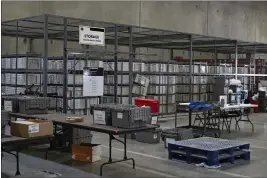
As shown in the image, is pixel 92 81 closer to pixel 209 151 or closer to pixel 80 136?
pixel 80 136

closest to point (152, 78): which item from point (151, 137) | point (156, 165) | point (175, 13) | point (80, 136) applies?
point (175, 13)

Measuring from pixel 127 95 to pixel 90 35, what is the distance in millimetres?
4158

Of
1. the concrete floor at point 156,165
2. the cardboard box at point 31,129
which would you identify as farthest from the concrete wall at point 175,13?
the cardboard box at point 31,129

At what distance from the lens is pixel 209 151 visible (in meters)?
5.96

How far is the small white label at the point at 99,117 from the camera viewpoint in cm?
544

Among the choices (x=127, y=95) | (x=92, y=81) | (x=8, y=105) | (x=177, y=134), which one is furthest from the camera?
(x=127, y=95)

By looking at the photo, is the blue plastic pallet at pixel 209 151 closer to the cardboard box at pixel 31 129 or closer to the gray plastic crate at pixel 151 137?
the gray plastic crate at pixel 151 137

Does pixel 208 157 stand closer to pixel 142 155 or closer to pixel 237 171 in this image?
pixel 237 171

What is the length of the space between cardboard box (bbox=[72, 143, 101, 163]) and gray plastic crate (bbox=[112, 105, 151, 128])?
1192mm

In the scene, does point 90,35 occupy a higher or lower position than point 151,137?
higher

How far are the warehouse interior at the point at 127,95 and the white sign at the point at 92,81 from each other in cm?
3

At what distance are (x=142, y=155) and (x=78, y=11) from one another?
6487 mm

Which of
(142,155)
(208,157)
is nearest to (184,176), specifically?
(208,157)

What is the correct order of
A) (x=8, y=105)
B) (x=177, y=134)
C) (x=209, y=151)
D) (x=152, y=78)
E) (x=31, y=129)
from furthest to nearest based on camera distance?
(x=152, y=78)
(x=177, y=134)
(x=8, y=105)
(x=209, y=151)
(x=31, y=129)
